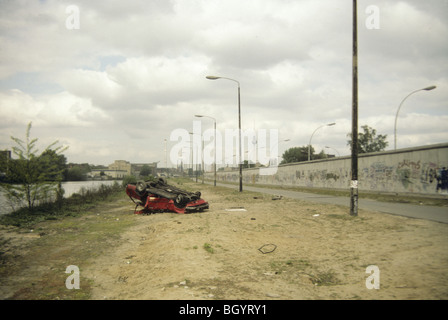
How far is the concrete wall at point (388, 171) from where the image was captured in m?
18.9

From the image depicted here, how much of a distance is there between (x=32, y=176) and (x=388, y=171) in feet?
79.3

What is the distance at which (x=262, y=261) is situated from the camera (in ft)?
19.3

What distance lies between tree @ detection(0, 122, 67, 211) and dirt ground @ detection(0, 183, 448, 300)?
4.30 meters

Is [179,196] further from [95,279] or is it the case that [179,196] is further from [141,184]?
[95,279]

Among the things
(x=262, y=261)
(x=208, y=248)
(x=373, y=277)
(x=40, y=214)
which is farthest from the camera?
(x=40, y=214)

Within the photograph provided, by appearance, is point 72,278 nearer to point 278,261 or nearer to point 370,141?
point 278,261

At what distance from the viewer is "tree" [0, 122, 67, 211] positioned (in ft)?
43.7

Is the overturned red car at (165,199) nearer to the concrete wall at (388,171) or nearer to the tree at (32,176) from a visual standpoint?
the tree at (32,176)

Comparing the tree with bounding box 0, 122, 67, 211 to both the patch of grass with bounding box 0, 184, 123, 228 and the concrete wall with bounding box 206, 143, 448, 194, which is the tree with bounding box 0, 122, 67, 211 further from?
the concrete wall with bounding box 206, 143, 448, 194

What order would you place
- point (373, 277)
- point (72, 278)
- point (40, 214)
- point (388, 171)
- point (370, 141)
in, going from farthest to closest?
point (370, 141), point (388, 171), point (40, 214), point (72, 278), point (373, 277)

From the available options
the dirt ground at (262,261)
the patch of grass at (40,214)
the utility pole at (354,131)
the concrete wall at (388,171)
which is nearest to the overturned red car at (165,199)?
the dirt ground at (262,261)

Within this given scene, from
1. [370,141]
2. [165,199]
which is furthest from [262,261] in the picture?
[370,141]
